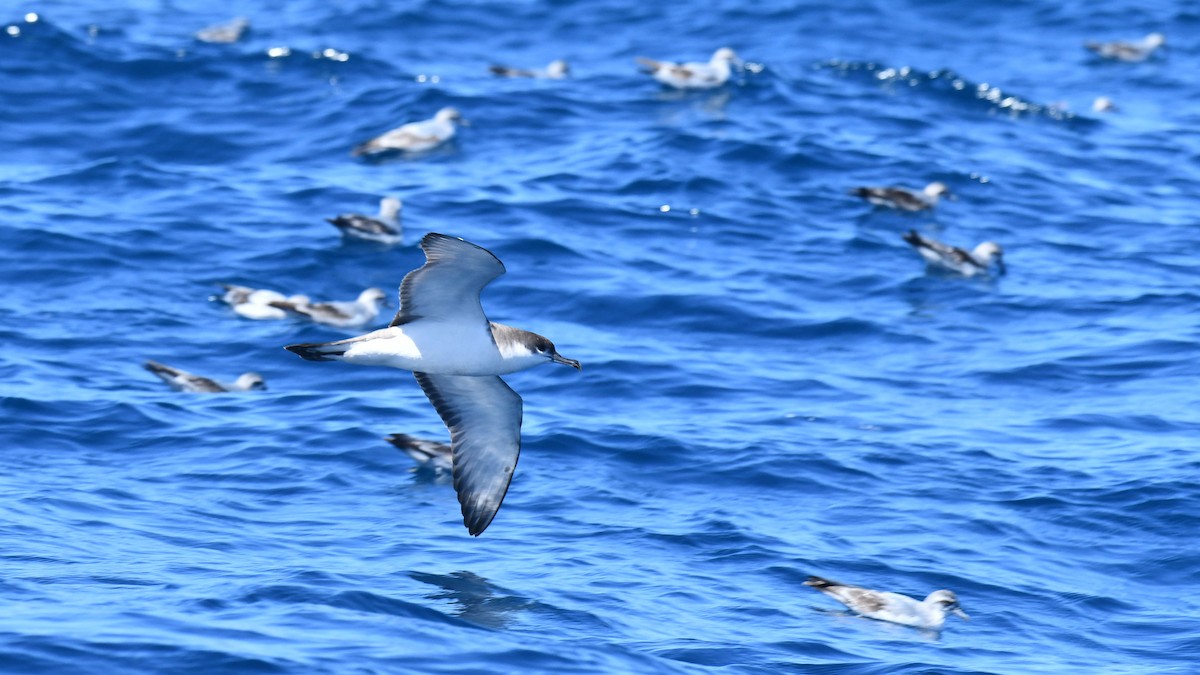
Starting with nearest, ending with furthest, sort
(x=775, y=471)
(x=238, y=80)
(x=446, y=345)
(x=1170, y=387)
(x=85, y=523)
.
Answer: (x=446, y=345) → (x=85, y=523) → (x=775, y=471) → (x=1170, y=387) → (x=238, y=80)

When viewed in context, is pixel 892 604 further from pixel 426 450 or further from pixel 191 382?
pixel 191 382

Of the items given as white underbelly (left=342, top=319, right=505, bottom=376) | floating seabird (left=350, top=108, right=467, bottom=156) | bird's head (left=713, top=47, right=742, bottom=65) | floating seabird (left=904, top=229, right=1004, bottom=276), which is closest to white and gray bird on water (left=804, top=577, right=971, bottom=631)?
white underbelly (left=342, top=319, right=505, bottom=376)

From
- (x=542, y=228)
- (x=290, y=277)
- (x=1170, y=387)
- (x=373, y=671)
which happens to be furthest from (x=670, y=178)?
(x=373, y=671)

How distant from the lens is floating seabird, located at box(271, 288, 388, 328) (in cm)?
1628

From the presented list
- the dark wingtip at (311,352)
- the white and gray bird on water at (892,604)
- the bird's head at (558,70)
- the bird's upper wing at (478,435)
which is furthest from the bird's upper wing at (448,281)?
the bird's head at (558,70)

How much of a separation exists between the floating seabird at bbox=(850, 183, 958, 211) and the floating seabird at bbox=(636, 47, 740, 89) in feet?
16.0

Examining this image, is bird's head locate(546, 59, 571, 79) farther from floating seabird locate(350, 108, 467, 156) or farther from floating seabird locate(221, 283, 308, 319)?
floating seabird locate(221, 283, 308, 319)

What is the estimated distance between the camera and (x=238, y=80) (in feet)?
77.0

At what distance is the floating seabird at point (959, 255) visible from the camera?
703 inches

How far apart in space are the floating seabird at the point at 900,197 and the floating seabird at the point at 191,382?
25.4 ft

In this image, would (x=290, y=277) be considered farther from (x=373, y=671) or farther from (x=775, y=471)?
(x=373, y=671)

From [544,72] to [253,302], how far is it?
973cm

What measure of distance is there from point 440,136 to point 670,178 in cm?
314

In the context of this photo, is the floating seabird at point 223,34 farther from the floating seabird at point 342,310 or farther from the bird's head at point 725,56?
the floating seabird at point 342,310
